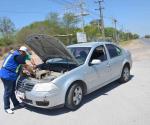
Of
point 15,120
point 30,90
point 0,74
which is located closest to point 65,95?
point 30,90

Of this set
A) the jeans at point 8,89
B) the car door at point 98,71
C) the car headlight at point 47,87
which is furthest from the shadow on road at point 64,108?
the car headlight at point 47,87

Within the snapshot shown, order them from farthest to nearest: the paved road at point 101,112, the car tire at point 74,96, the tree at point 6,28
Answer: the tree at point 6,28 < the car tire at point 74,96 < the paved road at point 101,112

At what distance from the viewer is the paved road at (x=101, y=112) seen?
550 centimetres

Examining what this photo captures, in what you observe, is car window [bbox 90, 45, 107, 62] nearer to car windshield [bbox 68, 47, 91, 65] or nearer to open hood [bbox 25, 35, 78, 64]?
car windshield [bbox 68, 47, 91, 65]

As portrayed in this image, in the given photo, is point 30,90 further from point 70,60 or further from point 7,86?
point 70,60

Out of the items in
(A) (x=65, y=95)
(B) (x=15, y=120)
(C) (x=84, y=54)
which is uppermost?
(C) (x=84, y=54)

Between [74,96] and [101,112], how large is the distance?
805 mm

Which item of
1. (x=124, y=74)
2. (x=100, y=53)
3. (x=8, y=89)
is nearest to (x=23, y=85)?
(x=8, y=89)

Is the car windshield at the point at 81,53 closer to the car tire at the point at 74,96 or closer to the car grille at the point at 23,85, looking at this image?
the car tire at the point at 74,96

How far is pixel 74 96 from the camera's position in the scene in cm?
636

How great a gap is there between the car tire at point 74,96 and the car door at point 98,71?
1.46 feet

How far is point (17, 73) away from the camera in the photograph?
6.55 m

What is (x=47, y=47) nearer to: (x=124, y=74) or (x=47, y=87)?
(x=47, y=87)

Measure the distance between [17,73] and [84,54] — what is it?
1.96 m
